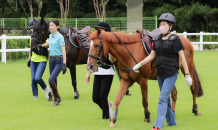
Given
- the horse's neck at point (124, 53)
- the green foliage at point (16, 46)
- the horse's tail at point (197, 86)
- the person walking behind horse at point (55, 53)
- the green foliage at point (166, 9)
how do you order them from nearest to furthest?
the horse's neck at point (124, 53) < the horse's tail at point (197, 86) < the person walking behind horse at point (55, 53) < the green foliage at point (16, 46) < the green foliage at point (166, 9)

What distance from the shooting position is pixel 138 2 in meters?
14.4

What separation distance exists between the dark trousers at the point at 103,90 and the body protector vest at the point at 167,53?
1.26 m

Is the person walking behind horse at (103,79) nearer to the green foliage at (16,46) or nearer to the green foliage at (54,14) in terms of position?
the green foliage at (16,46)

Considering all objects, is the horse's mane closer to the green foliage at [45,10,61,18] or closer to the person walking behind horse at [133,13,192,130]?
the person walking behind horse at [133,13,192,130]

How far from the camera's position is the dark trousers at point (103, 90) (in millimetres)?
6215

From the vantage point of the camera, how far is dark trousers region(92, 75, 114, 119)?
20.4 feet

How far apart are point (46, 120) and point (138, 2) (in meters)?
9.08

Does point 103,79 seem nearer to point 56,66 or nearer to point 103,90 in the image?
point 103,90

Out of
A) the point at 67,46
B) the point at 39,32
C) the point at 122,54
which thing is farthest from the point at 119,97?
the point at 67,46

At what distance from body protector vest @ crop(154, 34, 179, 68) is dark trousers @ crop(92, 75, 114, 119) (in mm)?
1262

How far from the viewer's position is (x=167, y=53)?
520 centimetres

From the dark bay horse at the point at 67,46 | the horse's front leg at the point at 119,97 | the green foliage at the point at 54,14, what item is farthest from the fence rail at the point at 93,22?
the horse's front leg at the point at 119,97

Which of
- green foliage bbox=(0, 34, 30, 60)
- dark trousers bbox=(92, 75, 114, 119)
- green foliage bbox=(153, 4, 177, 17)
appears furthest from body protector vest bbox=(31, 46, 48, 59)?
green foliage bbox=(153, 4, 177, 17)

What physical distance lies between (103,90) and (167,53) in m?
1.54
